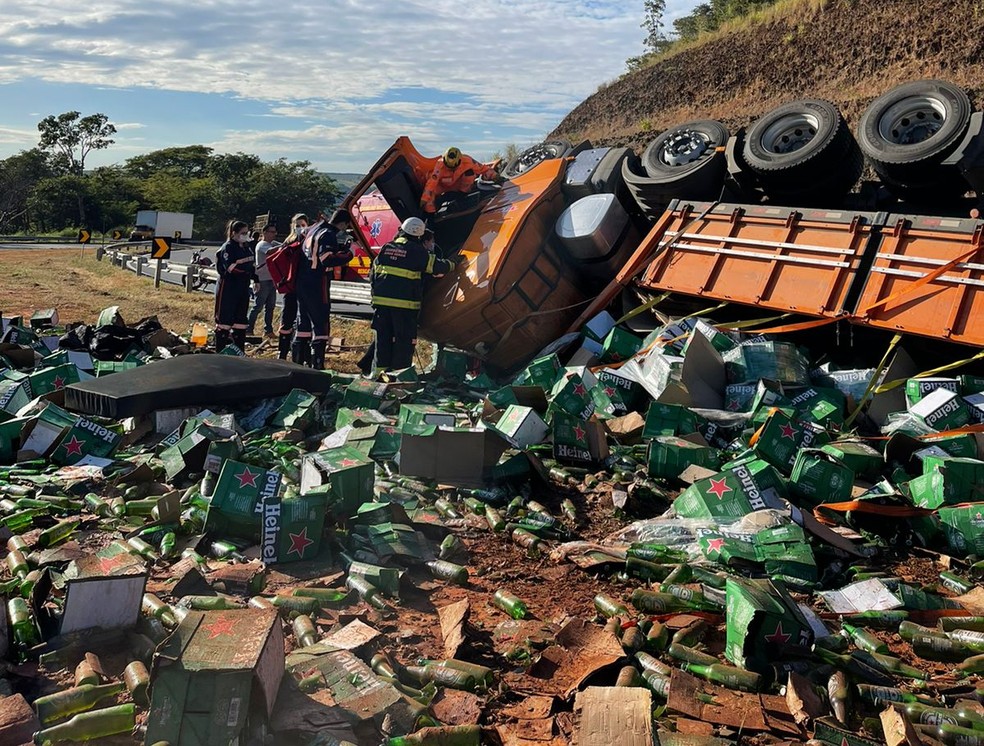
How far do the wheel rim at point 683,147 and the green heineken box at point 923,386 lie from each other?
3.42 metres

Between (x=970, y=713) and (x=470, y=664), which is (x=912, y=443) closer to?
(x=970, y=713)

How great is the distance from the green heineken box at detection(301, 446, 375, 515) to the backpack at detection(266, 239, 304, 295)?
467 centimetres

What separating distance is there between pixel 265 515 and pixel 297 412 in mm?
2332

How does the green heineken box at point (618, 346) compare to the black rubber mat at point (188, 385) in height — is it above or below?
above

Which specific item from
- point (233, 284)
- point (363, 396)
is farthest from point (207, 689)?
point (233, 284)

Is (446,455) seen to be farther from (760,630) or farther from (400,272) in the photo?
(400,272)

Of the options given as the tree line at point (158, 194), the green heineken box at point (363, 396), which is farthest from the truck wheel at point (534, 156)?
the tree line at point (158, 194)

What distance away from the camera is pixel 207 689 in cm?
255

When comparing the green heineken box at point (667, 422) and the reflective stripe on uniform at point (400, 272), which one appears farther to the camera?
the reflective stripe on uniform at point (400, 272)

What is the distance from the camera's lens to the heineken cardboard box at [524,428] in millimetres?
5793

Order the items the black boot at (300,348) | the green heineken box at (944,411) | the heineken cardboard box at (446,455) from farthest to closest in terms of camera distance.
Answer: the black boot at (300,348) < the green heineken box at (944,411) < the heineken cardboard box at (446,455)

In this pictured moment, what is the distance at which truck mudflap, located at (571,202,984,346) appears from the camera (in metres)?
6.29

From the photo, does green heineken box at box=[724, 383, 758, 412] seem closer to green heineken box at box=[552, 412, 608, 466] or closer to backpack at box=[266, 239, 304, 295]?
green heineken box at box=[552, 412, 608, 466]

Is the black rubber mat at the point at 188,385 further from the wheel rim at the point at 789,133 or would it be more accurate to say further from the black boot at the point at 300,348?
the wheel rim at the point at 789,133
